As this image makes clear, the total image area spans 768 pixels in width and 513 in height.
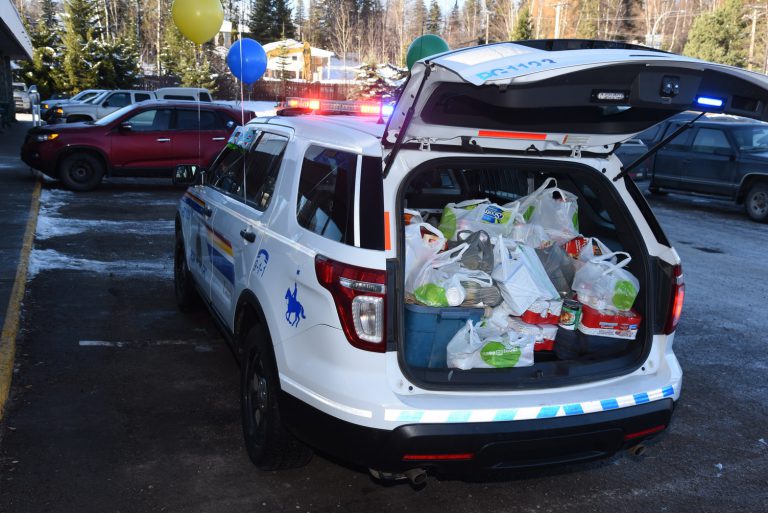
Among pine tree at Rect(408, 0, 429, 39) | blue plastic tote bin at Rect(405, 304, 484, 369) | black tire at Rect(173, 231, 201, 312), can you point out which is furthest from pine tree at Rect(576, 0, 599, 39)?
blue plastic tote bin at Rect(405, 304, 484, 369)

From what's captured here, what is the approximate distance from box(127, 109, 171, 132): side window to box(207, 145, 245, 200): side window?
9.38m

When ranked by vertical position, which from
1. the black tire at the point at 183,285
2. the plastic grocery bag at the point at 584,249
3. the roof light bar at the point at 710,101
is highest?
the roof light bar at the point at 710,101

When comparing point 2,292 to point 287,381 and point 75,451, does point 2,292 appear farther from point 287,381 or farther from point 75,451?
point 287,381

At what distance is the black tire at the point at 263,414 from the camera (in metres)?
3.43

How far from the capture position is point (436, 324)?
3256 millimetres

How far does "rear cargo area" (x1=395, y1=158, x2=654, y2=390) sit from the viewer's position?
321 centimetres

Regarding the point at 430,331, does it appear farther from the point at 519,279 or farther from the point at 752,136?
the point at 752,136

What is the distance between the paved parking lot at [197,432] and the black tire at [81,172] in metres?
6.62

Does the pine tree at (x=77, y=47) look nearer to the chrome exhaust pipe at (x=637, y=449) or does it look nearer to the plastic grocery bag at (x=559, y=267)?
the plastic grocery bag at (x=559, y=267)

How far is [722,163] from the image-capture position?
13.9 m

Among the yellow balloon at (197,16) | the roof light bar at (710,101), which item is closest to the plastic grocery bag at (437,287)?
the roof light bar at (710,101)

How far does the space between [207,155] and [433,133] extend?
11936 millimetres

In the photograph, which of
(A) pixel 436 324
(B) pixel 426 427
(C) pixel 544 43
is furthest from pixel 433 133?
(B) pixel 426 427

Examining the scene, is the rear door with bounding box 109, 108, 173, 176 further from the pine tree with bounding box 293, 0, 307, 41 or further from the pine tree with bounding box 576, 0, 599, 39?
the pine tree with bounding box 293, 0, 307, 41
